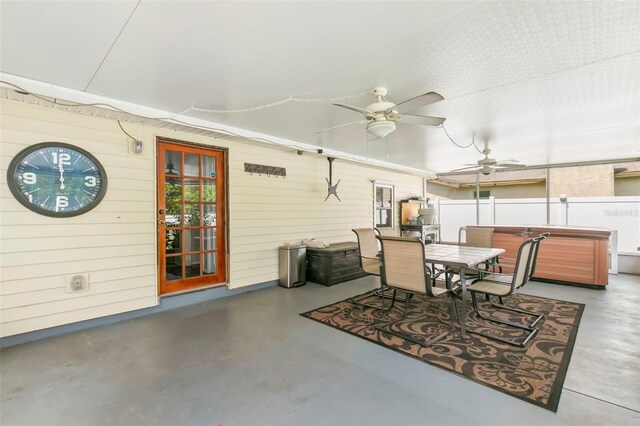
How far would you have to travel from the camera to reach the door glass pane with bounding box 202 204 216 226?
4305 mm

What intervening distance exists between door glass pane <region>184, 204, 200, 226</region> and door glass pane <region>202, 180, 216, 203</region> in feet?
0.58

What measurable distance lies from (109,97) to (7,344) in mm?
2659

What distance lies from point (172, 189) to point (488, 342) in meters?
4.20

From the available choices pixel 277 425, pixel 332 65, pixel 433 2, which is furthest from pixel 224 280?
pixel 433 2

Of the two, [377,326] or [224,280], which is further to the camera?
[224,280]

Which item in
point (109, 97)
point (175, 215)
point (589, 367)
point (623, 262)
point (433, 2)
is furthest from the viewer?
point (623, 262)

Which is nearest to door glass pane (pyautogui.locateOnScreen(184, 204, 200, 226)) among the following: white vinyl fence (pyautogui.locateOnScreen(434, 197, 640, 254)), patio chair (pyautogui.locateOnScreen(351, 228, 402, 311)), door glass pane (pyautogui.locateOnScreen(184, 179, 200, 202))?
door glass pane (pyautogui.locateOnScreen(184, 179, 200, 202))

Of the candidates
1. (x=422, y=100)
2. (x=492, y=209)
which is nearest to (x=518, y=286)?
(x=422, y=100)

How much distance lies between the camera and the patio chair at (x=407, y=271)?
2898 mm

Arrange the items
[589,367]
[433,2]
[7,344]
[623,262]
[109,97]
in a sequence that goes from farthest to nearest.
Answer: [623,262], [109,97], [7,344], [589,367], [433,2]

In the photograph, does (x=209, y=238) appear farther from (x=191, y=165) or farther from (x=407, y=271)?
(x=407, y=271)

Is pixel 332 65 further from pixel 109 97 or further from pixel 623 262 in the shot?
pixel 623 262

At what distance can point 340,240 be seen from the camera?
6.40 meters

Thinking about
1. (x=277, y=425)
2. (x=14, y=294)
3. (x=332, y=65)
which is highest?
(x=332, y=65)
